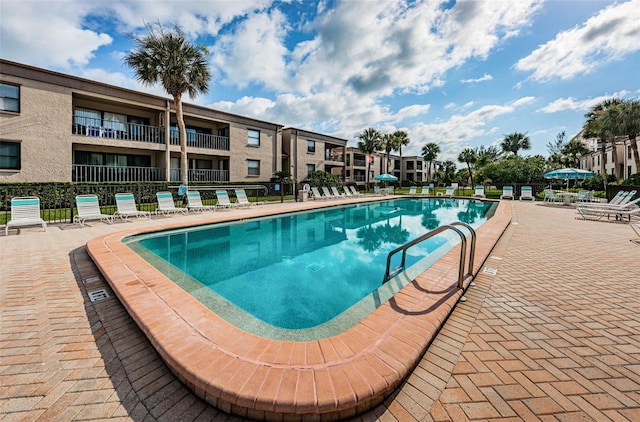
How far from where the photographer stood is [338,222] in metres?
11.8

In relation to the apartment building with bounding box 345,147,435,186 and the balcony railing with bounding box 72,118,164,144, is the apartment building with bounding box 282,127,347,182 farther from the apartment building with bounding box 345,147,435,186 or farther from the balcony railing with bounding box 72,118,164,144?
the balcony railing with bounding box 72,118,164,144

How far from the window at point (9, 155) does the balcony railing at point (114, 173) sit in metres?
2.02

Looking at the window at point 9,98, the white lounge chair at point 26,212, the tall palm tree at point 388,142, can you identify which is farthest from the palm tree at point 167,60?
the tall palm tree at point 388,142

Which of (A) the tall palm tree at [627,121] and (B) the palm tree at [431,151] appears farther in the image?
(B) the palm tree at [431,151]

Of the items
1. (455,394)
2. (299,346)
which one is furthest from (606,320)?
(299,346)

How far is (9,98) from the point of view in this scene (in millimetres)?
12219

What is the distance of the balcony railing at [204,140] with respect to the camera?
18.0m

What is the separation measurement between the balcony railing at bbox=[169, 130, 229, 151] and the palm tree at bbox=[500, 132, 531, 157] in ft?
155

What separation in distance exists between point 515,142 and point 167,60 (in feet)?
171

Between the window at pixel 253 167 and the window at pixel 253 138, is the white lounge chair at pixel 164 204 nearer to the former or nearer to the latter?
the window at pixel 253 167

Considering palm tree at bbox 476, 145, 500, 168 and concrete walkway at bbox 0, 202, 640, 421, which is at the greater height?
palm tree at bbox 476, 145, 500, 168

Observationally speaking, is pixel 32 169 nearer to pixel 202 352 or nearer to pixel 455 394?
pixel 202 352

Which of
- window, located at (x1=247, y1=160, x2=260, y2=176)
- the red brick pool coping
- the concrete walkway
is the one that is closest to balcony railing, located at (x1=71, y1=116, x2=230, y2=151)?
window, located at (x1=247, y1=160, x2=260, y2=176)

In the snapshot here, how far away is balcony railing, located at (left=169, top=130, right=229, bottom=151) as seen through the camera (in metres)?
18.0
